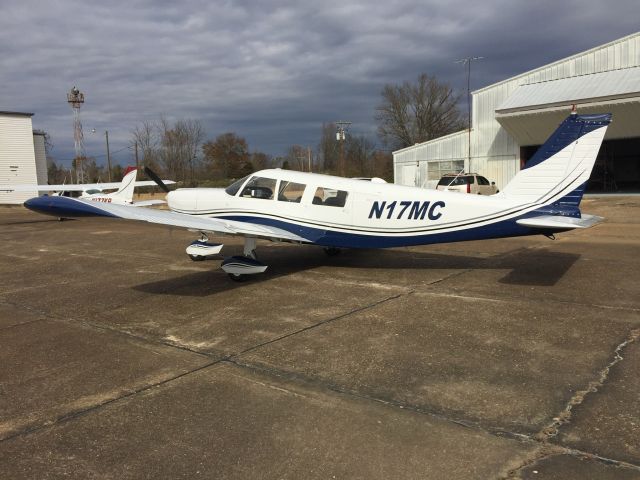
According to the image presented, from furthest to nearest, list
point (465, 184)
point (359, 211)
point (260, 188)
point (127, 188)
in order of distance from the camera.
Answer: point (465, 184) < point (127, 188) < point (260, 188) < point (359, 211)

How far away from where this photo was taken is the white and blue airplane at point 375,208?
24.9ft

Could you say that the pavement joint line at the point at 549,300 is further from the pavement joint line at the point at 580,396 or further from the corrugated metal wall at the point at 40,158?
the corrugated metal wall at the point at 40,158

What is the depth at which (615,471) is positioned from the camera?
300 cm

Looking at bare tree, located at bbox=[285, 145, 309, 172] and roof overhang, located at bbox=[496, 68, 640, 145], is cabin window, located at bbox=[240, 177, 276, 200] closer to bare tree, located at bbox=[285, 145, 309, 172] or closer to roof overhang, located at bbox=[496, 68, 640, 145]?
roof overhang, located at bbox=[496, 68, 640, 145]

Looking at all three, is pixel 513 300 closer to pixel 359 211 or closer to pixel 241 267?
pixel 359 211

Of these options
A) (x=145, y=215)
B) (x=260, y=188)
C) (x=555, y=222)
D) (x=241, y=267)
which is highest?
(x=260, y=188)

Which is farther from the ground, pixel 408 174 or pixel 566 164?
pixel 408 174

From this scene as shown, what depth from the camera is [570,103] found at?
84.4 ft

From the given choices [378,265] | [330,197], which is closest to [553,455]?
[330,197]

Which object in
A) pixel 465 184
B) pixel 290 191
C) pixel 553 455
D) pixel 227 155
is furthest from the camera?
pixel 227 155

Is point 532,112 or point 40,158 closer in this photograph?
point 532,112

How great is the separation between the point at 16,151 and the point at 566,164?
5202 centimetres

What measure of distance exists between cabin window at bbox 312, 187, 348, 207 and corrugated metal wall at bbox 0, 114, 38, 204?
45057 millimetres

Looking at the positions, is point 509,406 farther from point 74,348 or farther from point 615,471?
point 74,348
